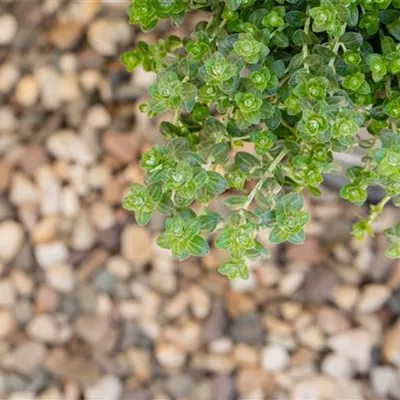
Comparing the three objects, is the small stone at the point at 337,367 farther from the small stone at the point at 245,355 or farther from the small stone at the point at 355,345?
the small stone at the point at 245,355

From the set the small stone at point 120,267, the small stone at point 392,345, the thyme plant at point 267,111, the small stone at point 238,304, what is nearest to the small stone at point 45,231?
the small stone at point 120,267

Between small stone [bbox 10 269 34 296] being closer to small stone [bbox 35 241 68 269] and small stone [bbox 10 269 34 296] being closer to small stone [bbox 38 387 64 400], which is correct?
small stone [bbox 35 241 68 269]

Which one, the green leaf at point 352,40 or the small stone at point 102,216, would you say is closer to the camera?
the green leaf at point 352,40

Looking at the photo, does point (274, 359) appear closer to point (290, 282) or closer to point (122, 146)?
point (290, 282)

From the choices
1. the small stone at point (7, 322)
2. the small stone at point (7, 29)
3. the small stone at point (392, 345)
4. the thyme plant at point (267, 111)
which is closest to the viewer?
the thyme plant at point (267, 111)

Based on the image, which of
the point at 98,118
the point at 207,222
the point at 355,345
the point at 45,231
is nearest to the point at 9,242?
the point at 45,231

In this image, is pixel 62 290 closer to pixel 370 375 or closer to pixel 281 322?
pixel 281 322

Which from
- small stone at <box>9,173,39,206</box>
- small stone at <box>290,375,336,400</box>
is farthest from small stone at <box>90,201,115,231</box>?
small stone at <box>290,375,336,400</box>
